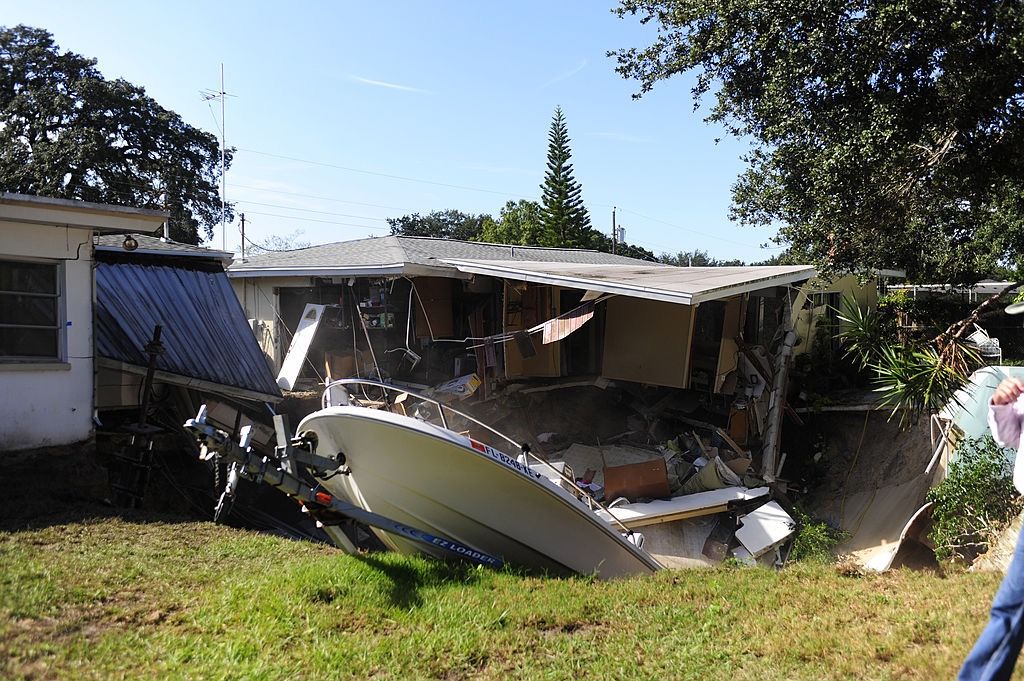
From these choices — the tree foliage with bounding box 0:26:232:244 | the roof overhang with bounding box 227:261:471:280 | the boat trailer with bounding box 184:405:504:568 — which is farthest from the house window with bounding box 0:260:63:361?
the tree foliage with bounding box 0:26:232:244

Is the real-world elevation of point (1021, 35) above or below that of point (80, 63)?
below

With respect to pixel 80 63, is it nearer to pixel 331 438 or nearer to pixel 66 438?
pixel 66 438

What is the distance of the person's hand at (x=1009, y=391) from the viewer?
3.38 meters

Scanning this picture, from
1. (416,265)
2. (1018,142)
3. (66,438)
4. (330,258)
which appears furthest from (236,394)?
(1018,142)

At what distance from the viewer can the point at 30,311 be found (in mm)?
7223

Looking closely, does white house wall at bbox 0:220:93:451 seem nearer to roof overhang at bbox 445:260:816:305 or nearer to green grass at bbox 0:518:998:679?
green grass at bbox 0:518:998:679

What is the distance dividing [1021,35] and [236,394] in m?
10.7

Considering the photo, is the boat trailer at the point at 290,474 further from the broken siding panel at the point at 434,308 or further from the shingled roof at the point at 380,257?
the broken siding panel at the point at 434,308

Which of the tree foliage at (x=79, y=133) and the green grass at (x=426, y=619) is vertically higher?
Answer: the tree foliage at (x=79, y=133)

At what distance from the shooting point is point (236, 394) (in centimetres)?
928

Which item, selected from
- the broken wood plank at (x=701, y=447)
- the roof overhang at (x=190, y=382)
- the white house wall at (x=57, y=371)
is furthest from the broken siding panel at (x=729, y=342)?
the white house wall at (x=57, y=371)

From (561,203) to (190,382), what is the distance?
28368 millimetres

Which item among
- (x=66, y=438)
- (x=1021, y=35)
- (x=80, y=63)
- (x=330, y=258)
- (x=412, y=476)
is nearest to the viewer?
(x=412, y=476)

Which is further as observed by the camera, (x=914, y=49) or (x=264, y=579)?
(x=914, y=49)
